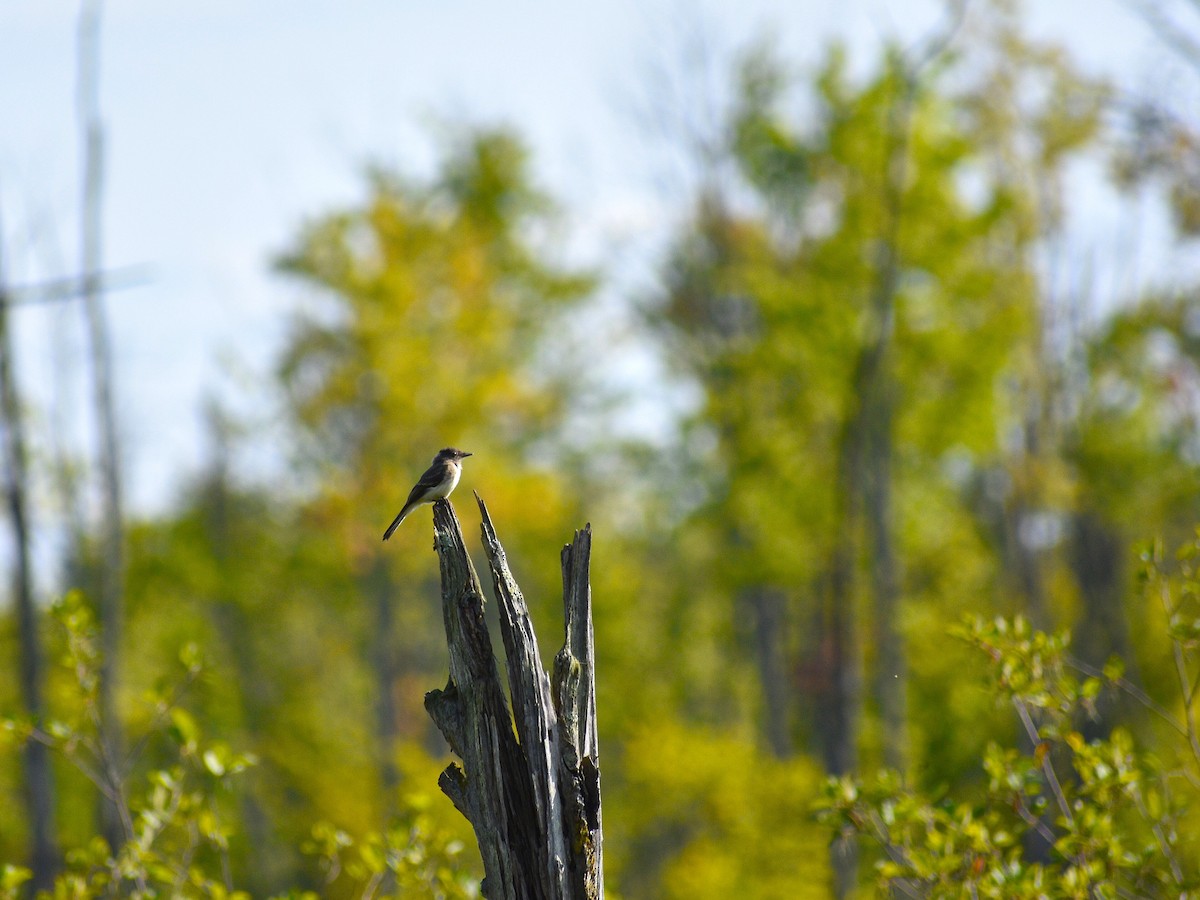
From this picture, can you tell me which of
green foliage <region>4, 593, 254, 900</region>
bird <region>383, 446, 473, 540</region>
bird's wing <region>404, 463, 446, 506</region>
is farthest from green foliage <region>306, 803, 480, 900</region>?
bird's wing <region>404, 463, 446, 506</region>

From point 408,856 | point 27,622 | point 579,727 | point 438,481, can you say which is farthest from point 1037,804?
point 27,622

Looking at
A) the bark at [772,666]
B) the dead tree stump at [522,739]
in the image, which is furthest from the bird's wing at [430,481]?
the bark at [772,666]

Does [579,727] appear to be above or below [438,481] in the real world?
below

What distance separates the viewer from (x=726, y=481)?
63.4 ft

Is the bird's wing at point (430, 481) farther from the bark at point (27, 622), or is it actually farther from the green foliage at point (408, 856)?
the bark at point (27, 622)

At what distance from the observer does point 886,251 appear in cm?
1560

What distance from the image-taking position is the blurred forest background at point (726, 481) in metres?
15.4

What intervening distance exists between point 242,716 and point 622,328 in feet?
29.1

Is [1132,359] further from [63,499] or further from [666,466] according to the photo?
[63,499]

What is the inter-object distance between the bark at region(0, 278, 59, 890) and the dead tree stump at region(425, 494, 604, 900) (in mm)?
10068

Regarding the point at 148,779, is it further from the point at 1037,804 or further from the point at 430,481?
the point at 1037,804

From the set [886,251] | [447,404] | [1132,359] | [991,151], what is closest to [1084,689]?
[886,251]

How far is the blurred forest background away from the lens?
15.4 metres

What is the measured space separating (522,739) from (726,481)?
14924 millimetres
